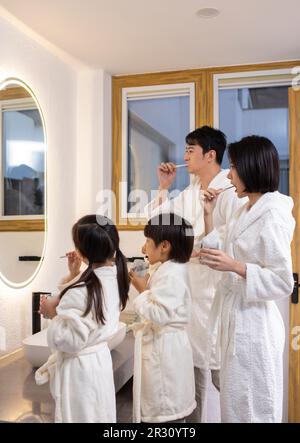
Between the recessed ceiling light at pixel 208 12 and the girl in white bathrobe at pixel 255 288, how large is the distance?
2.33 feet

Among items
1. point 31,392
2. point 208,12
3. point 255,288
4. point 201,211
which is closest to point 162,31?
point 208,12

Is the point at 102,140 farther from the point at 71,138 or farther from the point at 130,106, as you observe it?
the point at 130,106

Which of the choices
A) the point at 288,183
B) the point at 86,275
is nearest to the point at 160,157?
the point at 288,183

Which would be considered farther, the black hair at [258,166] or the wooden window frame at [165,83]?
the wooden window frame at [165,83]

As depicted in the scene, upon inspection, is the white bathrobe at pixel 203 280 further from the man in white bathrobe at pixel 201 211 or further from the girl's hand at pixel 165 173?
the girl's hand at pixel 165 173

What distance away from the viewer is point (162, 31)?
1921 mm

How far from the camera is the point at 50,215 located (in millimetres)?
2184

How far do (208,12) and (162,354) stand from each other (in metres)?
1.32

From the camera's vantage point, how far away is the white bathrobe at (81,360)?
1.14m

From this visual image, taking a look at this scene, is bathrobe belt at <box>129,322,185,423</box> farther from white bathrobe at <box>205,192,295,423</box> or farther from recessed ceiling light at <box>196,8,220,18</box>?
recessed ceiling light at <box>196,8,220,18</box>

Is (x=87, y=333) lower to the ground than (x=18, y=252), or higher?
lower

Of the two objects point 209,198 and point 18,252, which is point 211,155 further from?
point 18,252

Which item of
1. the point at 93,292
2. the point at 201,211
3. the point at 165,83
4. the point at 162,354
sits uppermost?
the point at 165,83

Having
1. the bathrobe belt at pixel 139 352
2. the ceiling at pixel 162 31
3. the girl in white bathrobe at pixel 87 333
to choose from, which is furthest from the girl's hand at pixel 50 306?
the ceiling at pixel 162 31
